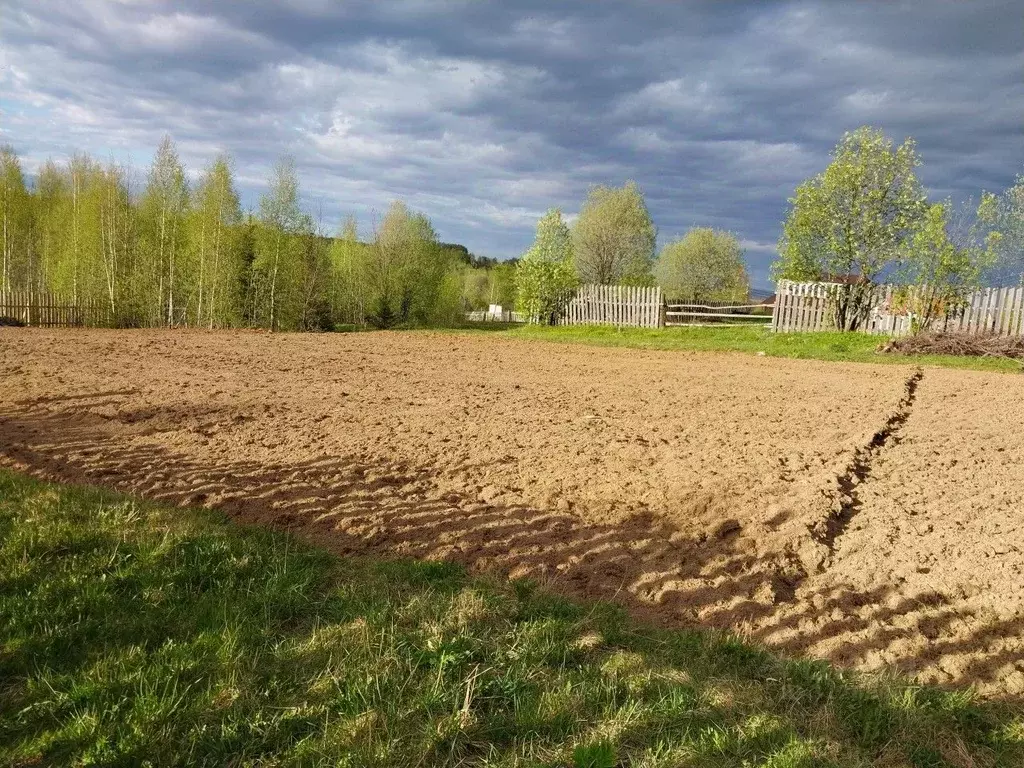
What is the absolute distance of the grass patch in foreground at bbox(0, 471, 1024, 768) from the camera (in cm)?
242

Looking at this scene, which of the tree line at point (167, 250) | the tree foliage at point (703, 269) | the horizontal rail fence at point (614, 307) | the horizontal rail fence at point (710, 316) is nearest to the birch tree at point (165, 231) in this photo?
the tree line at point (167, 250)

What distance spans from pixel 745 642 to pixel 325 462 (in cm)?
391

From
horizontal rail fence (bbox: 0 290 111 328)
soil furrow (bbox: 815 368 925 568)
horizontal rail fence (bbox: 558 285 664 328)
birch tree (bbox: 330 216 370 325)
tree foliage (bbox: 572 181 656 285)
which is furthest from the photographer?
tree foliage (bbox: 572 181 656 285)

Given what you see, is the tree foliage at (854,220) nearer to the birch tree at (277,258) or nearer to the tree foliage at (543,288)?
the tree foliage at (543,288)

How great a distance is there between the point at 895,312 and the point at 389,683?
76.4ft

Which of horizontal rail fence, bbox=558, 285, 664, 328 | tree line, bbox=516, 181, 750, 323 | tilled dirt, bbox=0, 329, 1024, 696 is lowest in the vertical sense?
tilled dirt, bbox=0, 329, 1024, 696

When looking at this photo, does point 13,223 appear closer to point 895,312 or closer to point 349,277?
point 349,277

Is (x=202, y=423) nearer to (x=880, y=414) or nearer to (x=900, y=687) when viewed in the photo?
(x=900, y=687)

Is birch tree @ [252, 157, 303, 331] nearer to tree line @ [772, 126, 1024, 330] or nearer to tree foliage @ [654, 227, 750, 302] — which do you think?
tree line @ [772, 126, 1024, 330]

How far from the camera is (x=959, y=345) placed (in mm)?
18016

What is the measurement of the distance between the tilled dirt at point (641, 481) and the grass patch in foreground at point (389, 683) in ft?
1.59

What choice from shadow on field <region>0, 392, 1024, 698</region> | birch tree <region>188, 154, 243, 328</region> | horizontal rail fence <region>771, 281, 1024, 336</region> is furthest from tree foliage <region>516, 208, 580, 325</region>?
shadow on field <region>0, 392, 1024, 698</region>

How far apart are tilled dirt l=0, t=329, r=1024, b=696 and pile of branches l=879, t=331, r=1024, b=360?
25.1ft

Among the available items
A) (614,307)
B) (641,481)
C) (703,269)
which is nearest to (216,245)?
(614,307)
